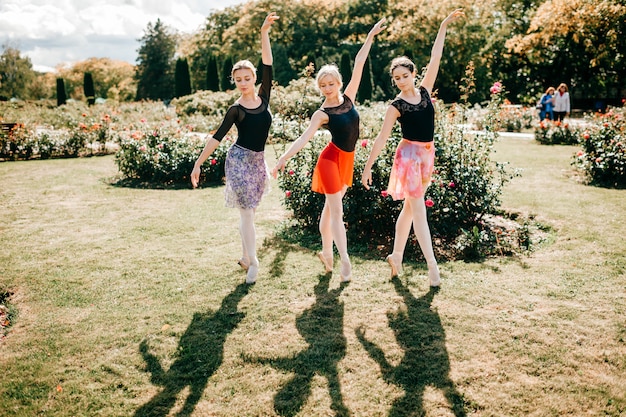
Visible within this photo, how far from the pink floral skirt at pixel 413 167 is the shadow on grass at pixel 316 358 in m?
1.08

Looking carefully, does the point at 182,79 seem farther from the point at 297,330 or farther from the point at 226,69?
the point at 297,330

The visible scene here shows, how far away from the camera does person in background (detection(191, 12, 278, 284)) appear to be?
4.00m

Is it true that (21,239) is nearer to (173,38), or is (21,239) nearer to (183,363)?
(183,363)

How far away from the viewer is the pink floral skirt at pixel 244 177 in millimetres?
4219

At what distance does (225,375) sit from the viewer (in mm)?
3010

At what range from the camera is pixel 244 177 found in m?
4.23

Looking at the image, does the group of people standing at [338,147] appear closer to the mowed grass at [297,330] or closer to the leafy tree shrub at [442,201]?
the mowed grass at [297,330]

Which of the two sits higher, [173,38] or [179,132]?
[173,38]

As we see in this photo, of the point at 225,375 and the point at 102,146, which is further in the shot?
the point at 102,146

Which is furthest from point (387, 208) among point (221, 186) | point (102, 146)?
point (102, 146)

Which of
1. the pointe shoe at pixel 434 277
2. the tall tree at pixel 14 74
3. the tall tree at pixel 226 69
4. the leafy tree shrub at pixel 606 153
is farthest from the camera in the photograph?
the tall tree at pixel 14 74

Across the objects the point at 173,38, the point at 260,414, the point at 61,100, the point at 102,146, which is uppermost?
the point at 173,38

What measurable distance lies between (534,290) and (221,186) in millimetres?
6092

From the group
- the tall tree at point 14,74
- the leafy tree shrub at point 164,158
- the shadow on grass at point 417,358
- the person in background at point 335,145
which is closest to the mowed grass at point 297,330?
the shadow on grass at point 417,358
